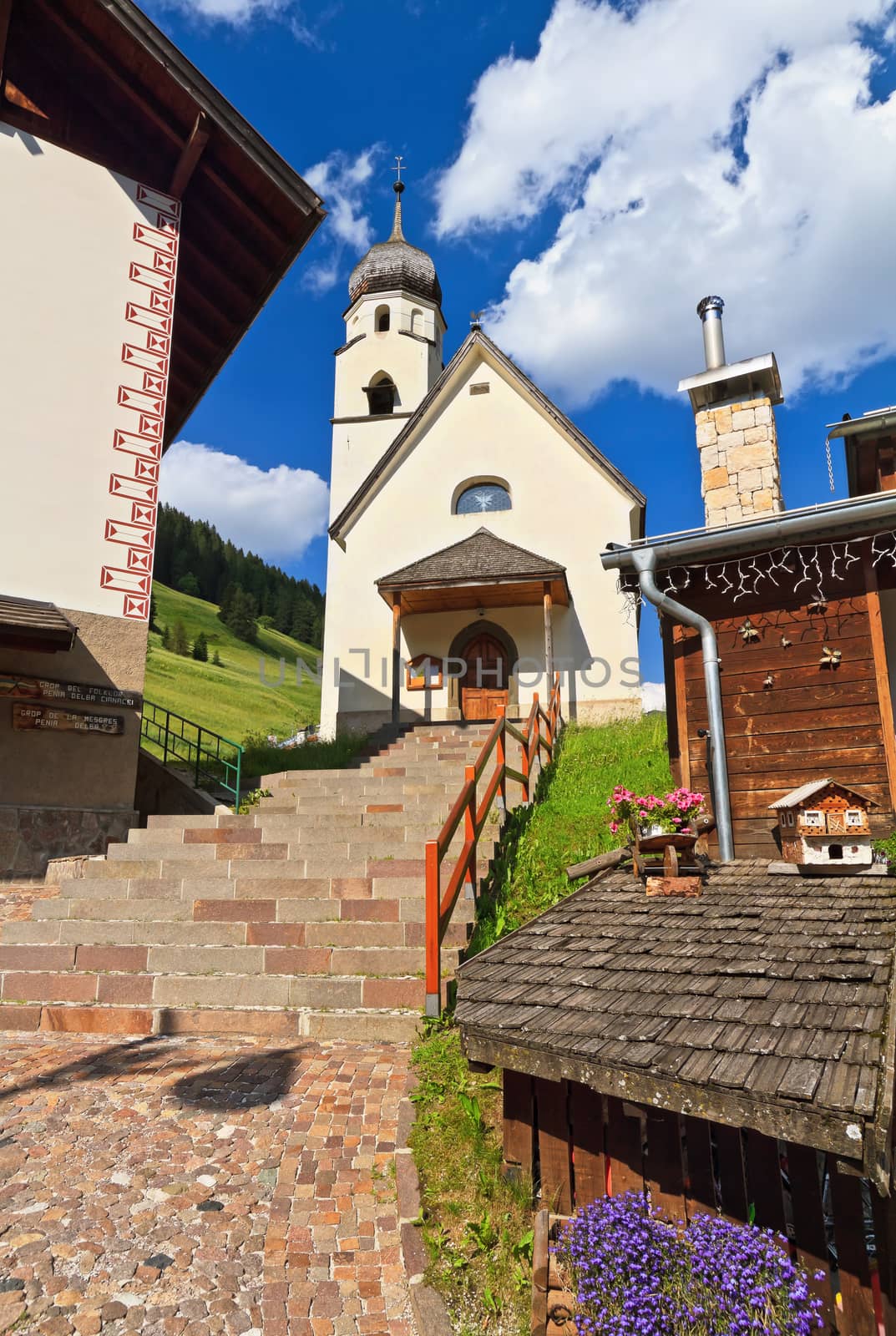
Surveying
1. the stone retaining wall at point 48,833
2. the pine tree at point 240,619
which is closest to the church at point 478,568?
the stone retaining wall at point 48,833

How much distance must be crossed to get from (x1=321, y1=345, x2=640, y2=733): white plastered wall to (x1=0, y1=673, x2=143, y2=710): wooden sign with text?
7.06 m

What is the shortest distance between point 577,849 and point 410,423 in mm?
12996

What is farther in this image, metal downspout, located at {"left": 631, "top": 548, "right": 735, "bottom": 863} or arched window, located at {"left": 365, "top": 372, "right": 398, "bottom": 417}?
arched window, located at {"left": 365, "top": 372, "right": 398, "bottom": 417}

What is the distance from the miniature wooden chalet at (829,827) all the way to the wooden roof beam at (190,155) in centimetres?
1187

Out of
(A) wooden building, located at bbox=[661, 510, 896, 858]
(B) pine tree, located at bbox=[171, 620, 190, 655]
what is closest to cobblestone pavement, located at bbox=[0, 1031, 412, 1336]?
(A) wooden building, located at bbox=[661, 510, 896, 858]

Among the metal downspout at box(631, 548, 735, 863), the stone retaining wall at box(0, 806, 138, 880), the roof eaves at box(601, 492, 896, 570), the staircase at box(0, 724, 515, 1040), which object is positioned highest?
the roof eaves at box(601, 492, 896, 570)

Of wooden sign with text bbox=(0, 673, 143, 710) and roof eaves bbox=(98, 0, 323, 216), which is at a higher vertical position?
roof eaves bbox=(98, 0, 323, 216)

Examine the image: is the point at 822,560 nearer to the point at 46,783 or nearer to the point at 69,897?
the point at 69,897

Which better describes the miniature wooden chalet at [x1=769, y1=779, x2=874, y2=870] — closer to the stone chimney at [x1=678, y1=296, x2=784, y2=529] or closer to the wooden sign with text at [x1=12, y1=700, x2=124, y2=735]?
the stone chimney at [x1=678, y1=296, x2=784, y2=529]

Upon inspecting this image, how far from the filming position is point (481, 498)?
17.9 metres

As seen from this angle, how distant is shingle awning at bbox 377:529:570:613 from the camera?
14680 mm

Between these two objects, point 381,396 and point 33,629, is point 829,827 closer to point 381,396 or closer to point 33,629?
point 33,629

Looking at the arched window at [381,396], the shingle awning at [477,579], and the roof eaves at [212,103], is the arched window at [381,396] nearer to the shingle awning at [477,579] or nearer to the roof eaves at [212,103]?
the shingle awning at [477,579]

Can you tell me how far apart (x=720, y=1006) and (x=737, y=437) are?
22.3ft
